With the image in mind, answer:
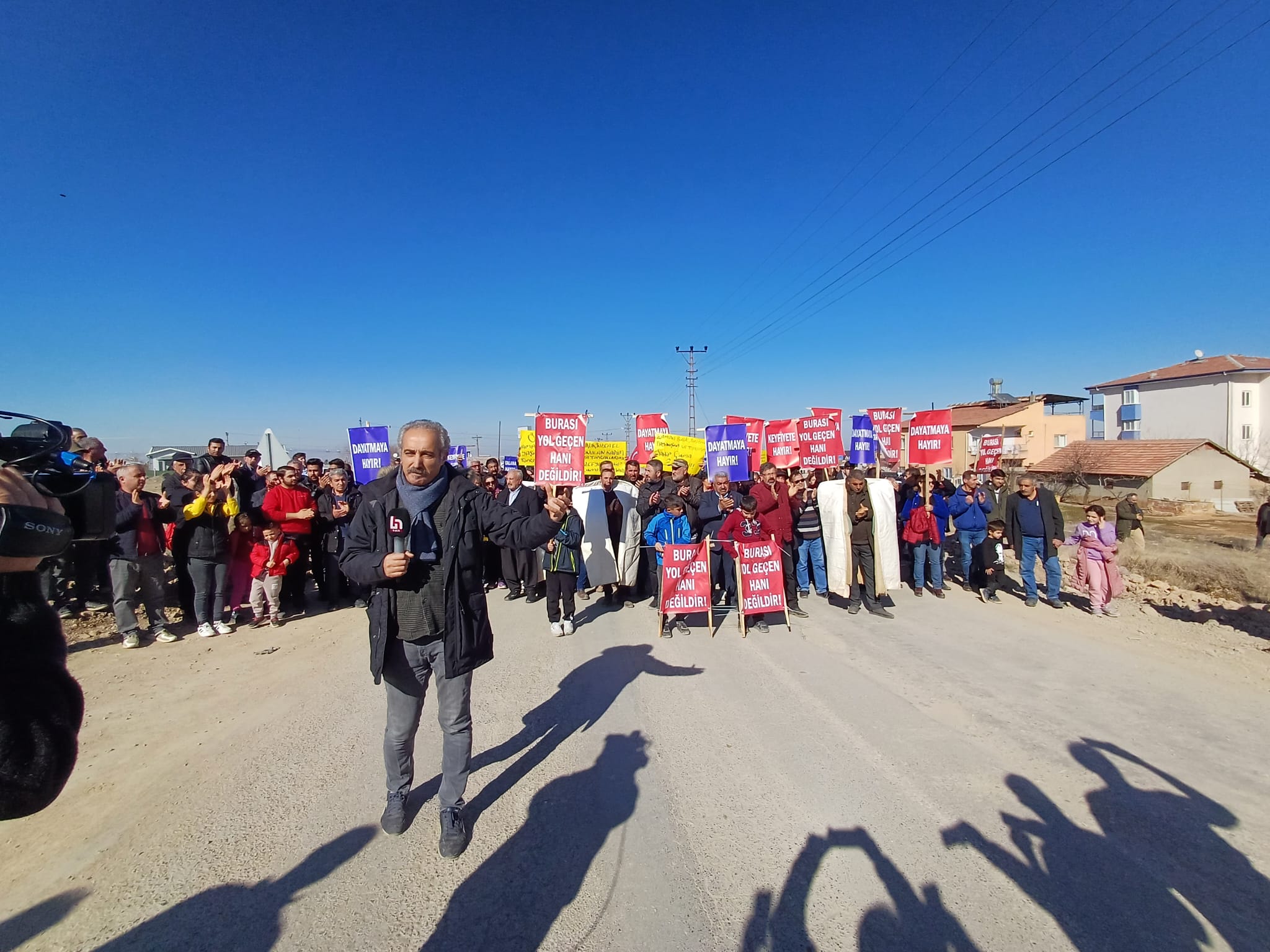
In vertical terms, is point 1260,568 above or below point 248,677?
below

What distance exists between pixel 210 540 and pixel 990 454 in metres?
15.8

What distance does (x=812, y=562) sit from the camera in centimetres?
871

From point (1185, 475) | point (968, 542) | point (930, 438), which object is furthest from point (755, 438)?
point (1185, 475)

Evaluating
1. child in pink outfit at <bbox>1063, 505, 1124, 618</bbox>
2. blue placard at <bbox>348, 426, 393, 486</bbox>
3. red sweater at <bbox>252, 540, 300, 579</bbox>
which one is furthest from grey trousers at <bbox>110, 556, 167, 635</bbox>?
child in pink outfit at <bbox>1063, 505, 1124, 618</bbox>

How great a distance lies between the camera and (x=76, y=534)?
61.6 inches

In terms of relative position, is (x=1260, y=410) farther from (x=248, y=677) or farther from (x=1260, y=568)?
(x=248, y=677)

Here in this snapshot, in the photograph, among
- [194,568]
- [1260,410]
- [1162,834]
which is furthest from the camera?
[1260,410]

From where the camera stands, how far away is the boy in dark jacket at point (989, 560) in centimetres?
847

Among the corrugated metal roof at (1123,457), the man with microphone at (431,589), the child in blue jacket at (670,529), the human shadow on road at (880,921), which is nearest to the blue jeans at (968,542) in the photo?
the child in blue jacket at (670,529)

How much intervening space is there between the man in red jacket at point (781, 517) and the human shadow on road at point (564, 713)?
93.2 inches

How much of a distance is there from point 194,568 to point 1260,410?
222 feet

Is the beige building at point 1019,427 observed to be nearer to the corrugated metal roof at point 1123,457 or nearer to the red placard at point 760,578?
the corrugated metal roof at point 1123,457

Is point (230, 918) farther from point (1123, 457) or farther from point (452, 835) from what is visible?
point (1123, 457)

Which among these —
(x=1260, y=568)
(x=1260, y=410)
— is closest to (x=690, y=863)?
(x=1260, y=568)
